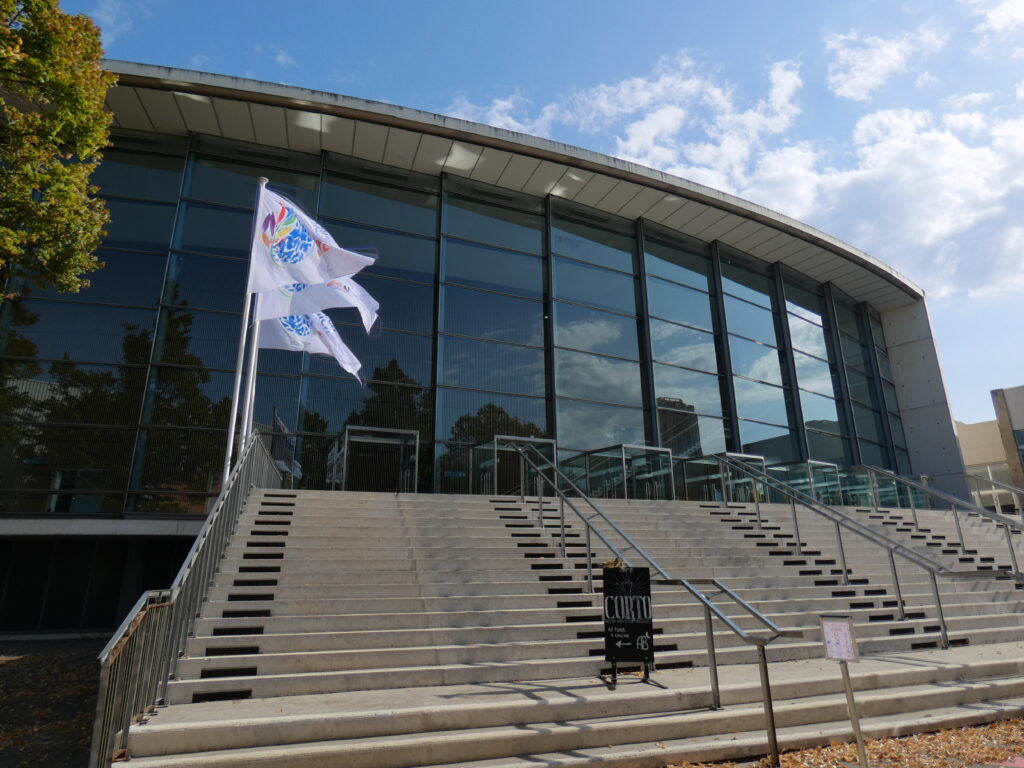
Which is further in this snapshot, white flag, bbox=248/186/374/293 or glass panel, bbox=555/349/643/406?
glass panel, bbox=555/349/643/406

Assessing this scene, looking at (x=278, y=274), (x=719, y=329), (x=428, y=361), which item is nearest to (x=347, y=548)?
(x=278, y=274)

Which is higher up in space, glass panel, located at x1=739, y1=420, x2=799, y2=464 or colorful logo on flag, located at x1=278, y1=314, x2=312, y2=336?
colorful logo on flag, located at x1=278, y1=314, x2=312, y2=336

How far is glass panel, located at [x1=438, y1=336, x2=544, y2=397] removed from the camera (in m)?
15.9

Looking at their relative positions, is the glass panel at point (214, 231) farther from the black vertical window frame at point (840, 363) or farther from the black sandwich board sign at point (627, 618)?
the black vertical window frame at point (840, 363)

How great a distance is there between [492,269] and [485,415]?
4.23m

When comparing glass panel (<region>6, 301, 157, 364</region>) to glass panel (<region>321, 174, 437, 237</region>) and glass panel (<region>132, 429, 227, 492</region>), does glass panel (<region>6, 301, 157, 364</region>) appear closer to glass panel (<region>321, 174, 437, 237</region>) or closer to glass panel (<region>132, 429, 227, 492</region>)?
glass panel (<region>132, 429, 227, 492</region>)

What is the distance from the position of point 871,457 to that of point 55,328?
2499cm

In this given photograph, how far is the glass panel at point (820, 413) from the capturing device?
70.0 ft

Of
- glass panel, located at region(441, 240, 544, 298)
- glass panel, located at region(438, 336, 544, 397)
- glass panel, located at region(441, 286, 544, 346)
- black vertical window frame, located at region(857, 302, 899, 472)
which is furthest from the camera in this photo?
black vertical window frame, located at region(857, 302, 899, 472)

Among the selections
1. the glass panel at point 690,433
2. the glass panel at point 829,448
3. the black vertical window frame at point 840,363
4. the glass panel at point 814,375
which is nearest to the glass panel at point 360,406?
the glass panel at point 690,433

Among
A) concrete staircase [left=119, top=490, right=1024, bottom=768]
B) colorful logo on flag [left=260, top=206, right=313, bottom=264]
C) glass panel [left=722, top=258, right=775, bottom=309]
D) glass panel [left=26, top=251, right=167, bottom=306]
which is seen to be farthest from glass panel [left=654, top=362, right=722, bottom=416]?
glass panel [left=26, top=251, right=167, bottom=306]

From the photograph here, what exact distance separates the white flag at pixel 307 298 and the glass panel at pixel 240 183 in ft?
17.0

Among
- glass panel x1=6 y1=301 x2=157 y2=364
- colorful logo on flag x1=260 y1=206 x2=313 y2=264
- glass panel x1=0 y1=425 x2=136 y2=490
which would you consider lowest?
glass panel x1=0 y1=425 x2=136 y2=490

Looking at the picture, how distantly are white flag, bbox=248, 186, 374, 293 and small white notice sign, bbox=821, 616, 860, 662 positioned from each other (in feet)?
Result: 29.0
